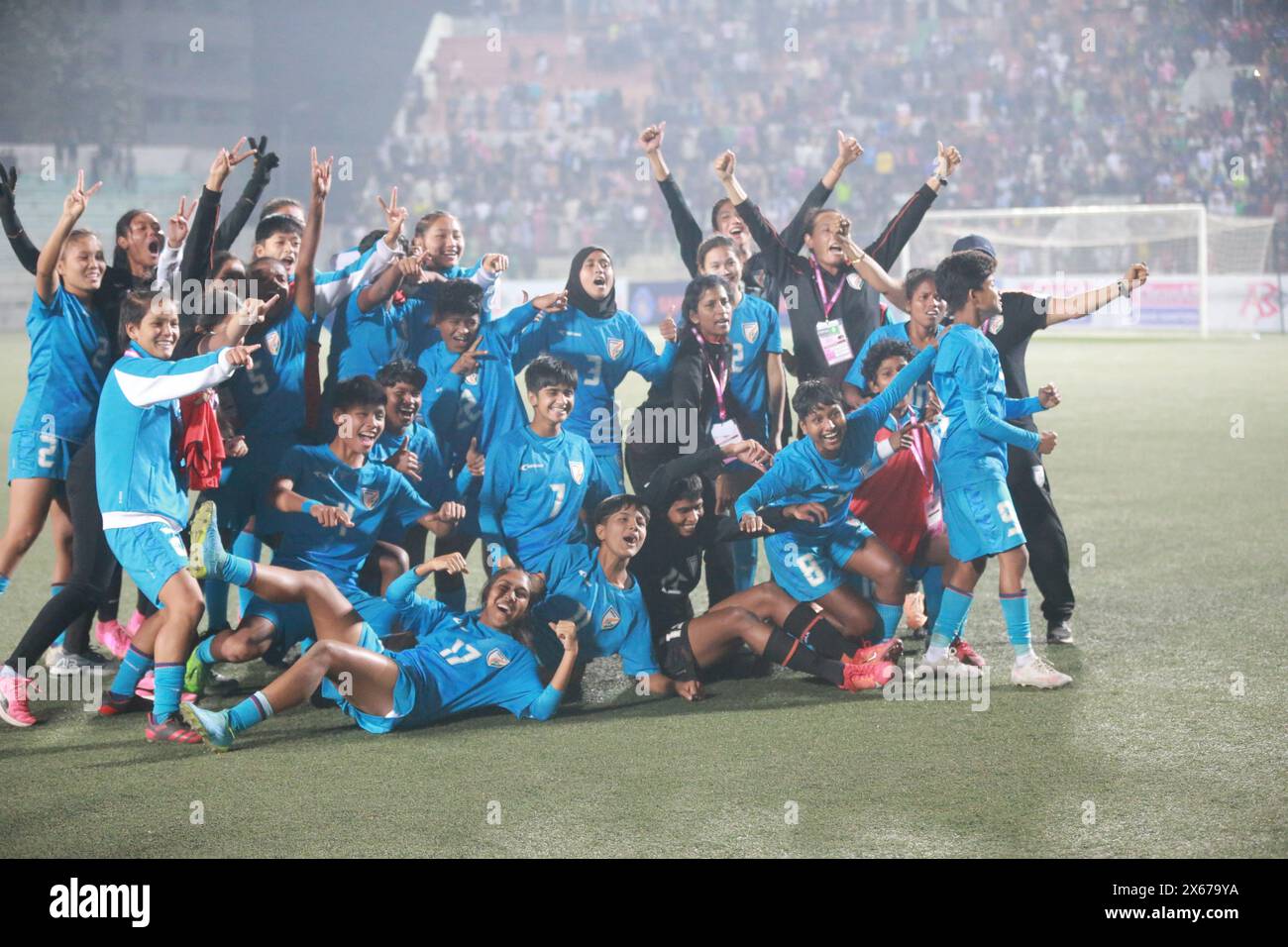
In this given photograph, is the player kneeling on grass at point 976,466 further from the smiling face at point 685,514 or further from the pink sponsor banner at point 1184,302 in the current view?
the pink sponsor banner at point 1184,302

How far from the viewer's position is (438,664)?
4.80 metres

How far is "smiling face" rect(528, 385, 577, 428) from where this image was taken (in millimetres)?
5434

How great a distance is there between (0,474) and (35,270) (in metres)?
6.63

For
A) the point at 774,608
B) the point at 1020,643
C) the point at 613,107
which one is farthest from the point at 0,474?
the point at 613,107

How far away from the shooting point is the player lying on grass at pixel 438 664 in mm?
4680

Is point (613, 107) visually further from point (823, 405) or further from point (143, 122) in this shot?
point (823, 405)

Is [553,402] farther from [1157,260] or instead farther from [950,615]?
[1157,260]

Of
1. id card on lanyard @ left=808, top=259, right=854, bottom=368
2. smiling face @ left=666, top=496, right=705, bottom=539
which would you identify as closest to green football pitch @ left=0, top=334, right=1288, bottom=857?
smiling face @ left=666, top=496, right=705, bottom=539

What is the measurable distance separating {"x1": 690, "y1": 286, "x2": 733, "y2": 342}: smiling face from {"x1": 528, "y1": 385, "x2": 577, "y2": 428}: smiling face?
30.2 inches

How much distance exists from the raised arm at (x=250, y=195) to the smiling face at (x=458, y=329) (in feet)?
2.96

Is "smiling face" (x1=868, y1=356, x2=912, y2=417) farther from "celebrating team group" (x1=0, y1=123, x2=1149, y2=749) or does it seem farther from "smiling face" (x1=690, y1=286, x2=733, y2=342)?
"smiling face" (x1=690, y1=286, x2=733, y2=342)

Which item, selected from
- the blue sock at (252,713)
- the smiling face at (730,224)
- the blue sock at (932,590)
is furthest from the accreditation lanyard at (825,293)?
the blue sock at (252,713)

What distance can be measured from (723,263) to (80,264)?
276 centimetres

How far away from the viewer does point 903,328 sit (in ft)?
19.7
